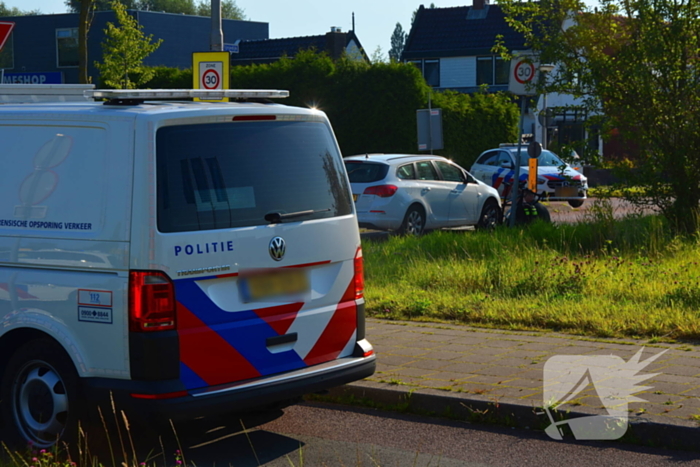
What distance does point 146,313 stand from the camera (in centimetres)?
480

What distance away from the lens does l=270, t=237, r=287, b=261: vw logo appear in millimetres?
5277

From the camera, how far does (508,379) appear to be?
20.8 feet

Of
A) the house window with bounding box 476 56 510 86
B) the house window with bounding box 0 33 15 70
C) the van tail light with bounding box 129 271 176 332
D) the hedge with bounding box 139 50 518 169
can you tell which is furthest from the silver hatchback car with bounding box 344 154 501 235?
the house window with bounding box 0 33 15 70

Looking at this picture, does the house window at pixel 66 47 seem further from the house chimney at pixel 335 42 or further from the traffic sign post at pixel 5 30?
the traffic sign post at pixel 5 30

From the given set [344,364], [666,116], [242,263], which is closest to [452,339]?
[344,364]

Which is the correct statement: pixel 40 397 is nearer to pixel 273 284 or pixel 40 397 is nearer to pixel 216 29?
pixel 273 284

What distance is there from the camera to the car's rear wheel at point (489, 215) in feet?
64.0

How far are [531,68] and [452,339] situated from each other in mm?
8941

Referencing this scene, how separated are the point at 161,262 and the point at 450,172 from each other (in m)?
14.3

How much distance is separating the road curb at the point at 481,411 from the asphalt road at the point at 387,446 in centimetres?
6

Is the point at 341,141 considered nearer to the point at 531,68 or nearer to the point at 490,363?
the point at 531,68

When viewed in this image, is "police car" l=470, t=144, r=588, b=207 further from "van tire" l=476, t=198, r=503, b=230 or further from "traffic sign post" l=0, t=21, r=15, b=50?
"traffic sign post" l=0, t=21, r=15, b=50

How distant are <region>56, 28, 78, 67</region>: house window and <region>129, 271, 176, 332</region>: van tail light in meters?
56.2

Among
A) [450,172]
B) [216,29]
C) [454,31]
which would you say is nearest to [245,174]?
[216,29]
